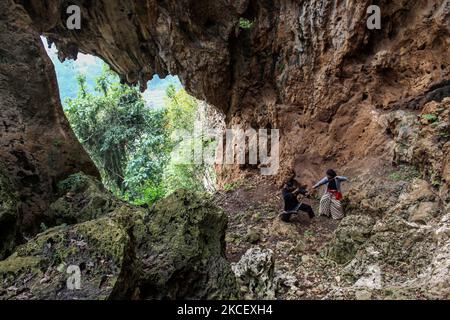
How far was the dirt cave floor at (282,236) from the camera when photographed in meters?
6.40

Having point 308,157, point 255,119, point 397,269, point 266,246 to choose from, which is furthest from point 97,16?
point 397,269

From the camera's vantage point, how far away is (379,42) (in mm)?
10422

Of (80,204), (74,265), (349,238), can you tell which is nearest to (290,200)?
(349,238)

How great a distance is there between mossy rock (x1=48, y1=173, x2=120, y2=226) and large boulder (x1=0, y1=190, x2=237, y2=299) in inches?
44.7

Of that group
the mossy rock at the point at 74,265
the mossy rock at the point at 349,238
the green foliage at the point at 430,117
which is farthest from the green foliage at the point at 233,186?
the mossy rock at the point at 74,265

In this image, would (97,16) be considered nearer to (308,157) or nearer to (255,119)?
(255,119)

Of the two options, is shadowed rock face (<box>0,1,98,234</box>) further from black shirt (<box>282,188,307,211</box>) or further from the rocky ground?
black shirt (<box>282,188,307,211</box>)

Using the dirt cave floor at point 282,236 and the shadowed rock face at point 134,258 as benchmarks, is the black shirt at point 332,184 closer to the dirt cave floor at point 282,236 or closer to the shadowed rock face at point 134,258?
the dirt cave floor at point 282,236

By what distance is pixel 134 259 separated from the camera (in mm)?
4402

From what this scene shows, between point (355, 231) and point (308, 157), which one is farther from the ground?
point (308, 157)

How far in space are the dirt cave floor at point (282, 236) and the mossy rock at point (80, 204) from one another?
8.84ft

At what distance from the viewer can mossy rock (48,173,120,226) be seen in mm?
7078

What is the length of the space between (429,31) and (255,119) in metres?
6.12

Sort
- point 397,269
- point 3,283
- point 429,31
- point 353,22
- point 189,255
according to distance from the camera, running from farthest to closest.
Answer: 1. point 353,22
2. point 429,31
3. point 397,269
4. point 189,255
5. point 3,283
